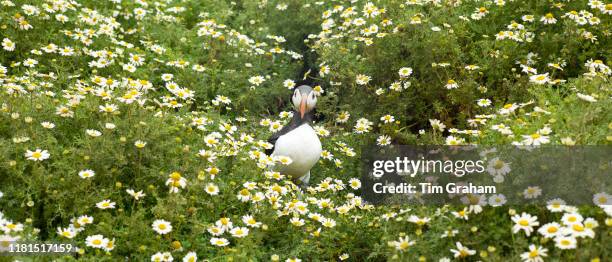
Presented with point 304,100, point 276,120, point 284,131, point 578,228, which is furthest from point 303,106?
point 578,228

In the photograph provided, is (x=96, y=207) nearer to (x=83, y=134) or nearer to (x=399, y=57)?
(x=83, y=134)

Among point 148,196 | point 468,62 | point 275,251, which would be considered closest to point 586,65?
point 468,62

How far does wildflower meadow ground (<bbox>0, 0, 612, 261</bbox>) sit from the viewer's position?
134 inches

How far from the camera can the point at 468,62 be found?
550 cm

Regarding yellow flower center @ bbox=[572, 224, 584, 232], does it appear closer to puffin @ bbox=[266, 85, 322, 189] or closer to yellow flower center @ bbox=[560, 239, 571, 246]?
yellow flower center @ bbox=[560, 239, 571, 246]

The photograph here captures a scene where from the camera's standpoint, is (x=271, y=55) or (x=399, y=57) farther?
(x=271, y=55)

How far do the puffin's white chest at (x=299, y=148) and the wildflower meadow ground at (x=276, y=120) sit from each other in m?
0.10

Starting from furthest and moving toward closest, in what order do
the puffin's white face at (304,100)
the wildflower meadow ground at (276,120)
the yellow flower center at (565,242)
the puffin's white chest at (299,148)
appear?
the puffin's white face at (304,100), the puffin's white chest at (299,148), the wildflower meadow ground at (276,120), the yellow flower center at (565,242)

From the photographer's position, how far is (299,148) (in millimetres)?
4508

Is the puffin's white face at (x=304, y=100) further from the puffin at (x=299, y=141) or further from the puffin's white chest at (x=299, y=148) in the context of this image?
the puffin's white chest at (x=299, y=148)

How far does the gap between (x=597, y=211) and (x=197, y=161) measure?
2.10 meters

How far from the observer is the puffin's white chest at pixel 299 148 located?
451 cm

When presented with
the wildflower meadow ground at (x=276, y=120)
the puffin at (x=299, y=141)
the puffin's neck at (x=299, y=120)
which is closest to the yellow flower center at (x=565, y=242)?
the wildflower meadow ground at (x=276, y=120)

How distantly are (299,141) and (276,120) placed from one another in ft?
4.34
